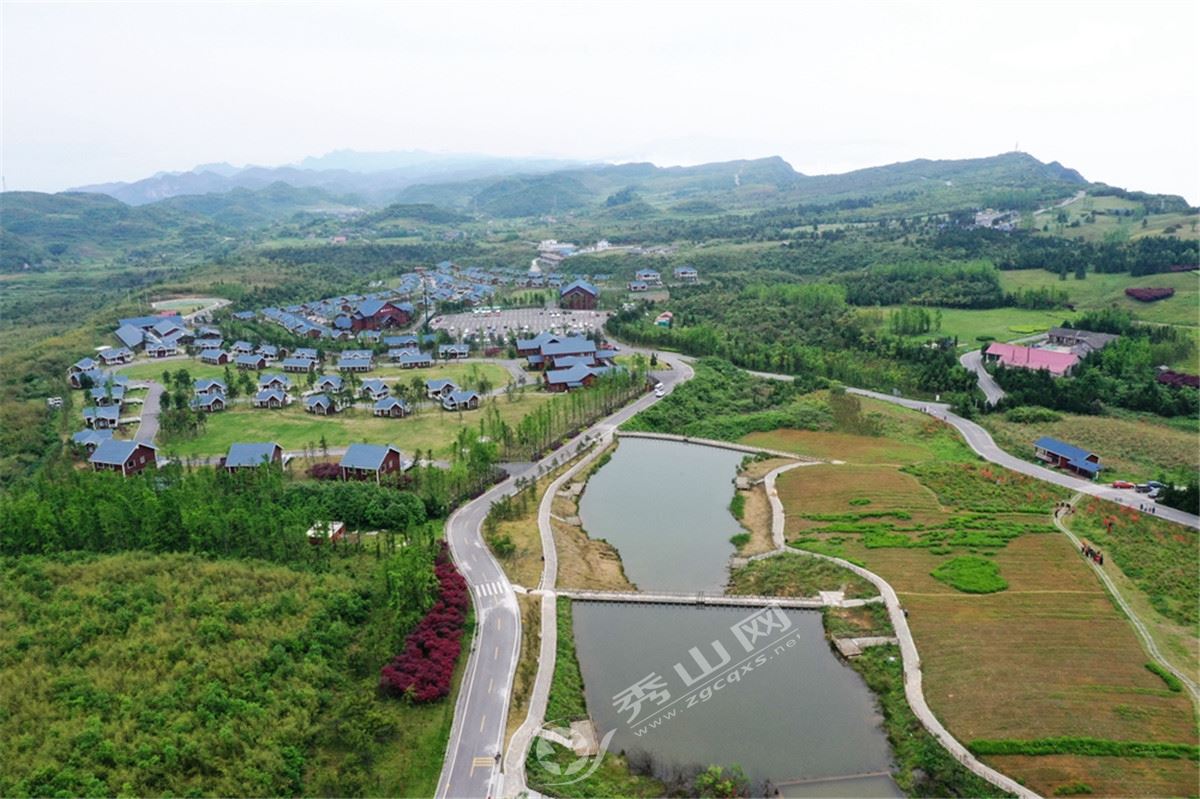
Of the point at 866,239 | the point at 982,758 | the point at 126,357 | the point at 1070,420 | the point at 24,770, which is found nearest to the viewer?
the point at 24,770

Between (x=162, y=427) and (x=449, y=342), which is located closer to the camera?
(x=162, y=427)

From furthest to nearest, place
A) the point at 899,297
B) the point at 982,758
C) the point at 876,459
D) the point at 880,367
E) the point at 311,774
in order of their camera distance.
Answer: the point at 899,297
the point at 880,367
the point at 876,459
the point at 982,758
the point at 311,774

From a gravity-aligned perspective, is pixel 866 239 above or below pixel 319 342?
above

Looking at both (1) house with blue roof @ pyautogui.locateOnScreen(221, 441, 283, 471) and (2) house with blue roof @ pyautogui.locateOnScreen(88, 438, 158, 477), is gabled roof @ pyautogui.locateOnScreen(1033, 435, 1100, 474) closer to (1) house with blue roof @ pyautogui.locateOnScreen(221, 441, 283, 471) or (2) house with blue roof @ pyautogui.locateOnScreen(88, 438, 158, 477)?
(1) house with blue roof @ pyautogui.locateOnScreen(221, 441, 283, 471)

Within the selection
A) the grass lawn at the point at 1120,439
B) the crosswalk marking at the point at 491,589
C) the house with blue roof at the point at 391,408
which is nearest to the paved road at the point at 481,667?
the crosswalk marking at the point at 491,589

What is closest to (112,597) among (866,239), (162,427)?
(162,427)

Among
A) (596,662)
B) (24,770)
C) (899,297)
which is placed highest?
(899,297)

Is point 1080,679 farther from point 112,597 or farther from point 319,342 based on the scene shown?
point 319,342

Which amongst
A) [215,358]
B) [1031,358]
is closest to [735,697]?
[1031,358]
